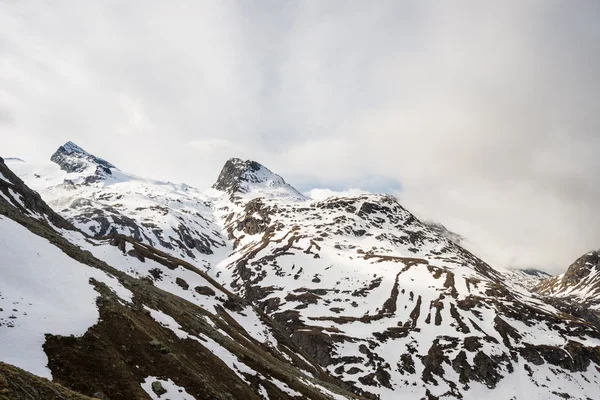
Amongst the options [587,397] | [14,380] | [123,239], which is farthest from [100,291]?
[587,397]

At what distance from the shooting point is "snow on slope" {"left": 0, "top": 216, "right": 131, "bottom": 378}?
2148 cm

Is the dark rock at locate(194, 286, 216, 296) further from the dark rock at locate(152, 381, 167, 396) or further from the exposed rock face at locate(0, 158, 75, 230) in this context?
the dark rock at locate(152, 381, 167, 396)

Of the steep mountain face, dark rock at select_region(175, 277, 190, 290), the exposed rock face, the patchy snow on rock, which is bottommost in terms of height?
the patchy snow on rock

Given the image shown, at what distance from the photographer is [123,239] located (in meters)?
104

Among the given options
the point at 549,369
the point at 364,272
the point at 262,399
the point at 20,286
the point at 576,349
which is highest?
the point at 364,272

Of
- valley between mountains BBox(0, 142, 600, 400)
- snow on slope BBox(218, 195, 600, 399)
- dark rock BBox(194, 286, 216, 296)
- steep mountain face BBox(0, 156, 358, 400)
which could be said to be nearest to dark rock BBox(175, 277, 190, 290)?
valley between mountains BBox(0, 142, 600, 400)

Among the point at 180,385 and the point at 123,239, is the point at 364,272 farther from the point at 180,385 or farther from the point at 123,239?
the point at 180,385

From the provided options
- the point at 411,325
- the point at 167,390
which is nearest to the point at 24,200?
the point at 167,390

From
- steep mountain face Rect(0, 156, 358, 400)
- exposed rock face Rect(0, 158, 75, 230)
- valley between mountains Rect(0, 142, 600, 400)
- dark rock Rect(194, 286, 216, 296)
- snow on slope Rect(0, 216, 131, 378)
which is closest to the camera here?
steep mountain face Rect(0, 156, 358, 400)

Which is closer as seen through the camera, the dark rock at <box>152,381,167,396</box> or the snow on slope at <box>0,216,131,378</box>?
the snow on slope at <box>0,216,131,378</box>

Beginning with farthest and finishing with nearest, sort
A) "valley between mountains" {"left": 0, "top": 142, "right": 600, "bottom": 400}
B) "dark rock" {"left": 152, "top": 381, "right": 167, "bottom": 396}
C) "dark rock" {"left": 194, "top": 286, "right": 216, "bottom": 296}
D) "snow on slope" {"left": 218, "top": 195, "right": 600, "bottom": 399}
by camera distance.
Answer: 1. "snow on slope" {"left": 218, "top": 195, "right": 600, "bottom": 399}
2. "dark rock" {"left": 194, "top": 286, "right": 216, "bottom": 296}
3. "dark rock" {"left": 152, "top": 381, "right": 167, "bottom": 396}
4. "valley between mountains" {"left": 0, "top": 142, "right": 600, "bottom": 400}

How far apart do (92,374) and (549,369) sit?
151938mm

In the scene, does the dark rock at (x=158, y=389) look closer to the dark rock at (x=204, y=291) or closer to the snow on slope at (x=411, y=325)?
the dark rock at (x=204, y=291)

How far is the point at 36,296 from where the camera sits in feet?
92.5
